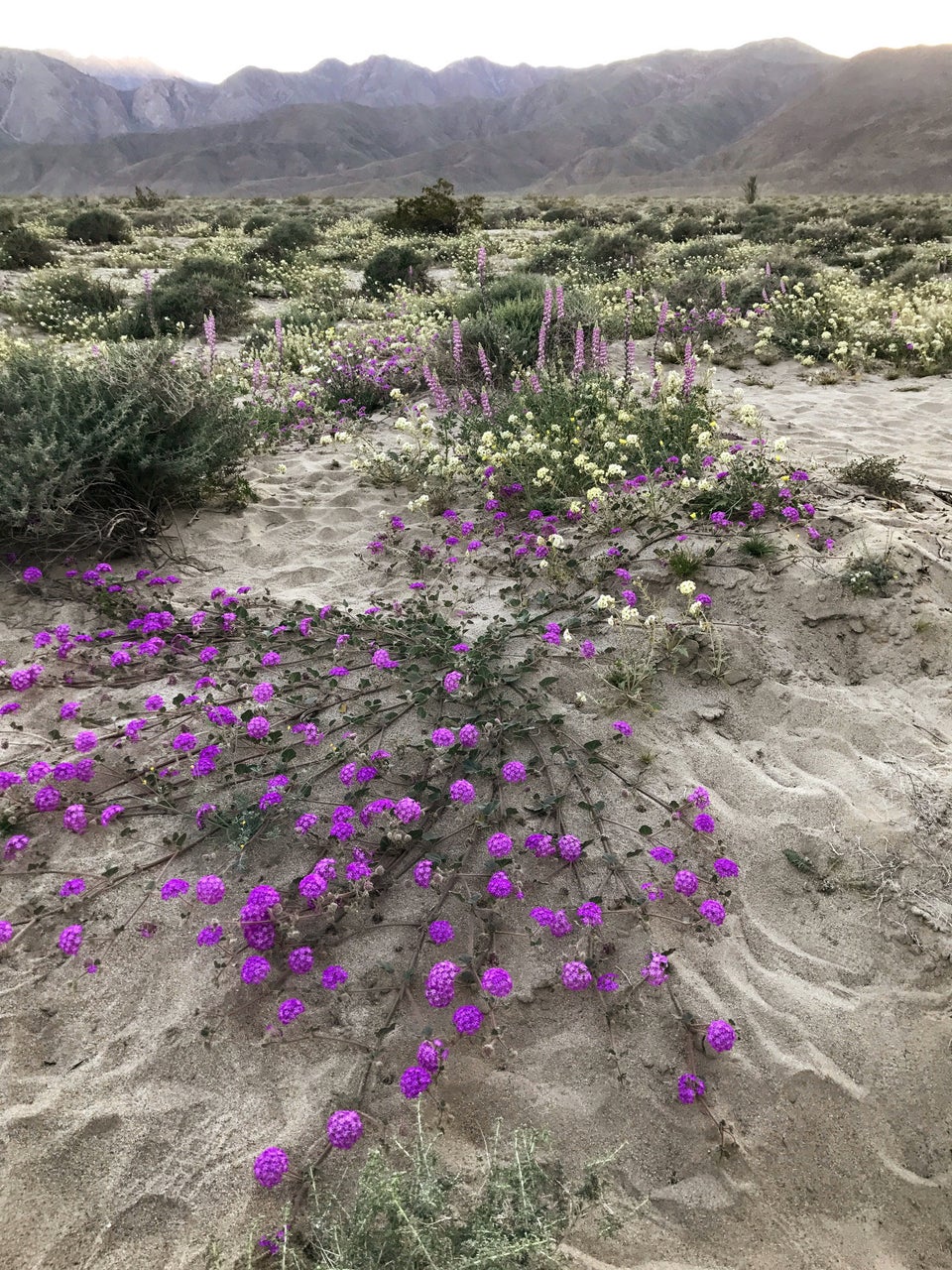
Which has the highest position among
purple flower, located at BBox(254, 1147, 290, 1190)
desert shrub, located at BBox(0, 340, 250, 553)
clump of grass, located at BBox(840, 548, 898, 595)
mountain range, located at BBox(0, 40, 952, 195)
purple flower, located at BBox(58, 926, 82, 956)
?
mountain range, located at BBox(0, 40, 952, 195)

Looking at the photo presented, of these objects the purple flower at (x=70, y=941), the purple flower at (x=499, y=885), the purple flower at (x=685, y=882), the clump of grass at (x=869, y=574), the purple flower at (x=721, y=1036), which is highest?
the clump of grass at (x=869, y=574)

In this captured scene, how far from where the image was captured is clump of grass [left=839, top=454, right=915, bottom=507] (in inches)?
203

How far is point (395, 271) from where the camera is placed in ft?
49.1

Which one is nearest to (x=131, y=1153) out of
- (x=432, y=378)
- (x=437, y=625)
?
(x=437, y=625)

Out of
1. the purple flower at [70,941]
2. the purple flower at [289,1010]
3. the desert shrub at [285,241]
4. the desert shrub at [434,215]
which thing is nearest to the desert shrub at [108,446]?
the purple flower at [70,941]

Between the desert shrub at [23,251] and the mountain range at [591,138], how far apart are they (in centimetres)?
7953

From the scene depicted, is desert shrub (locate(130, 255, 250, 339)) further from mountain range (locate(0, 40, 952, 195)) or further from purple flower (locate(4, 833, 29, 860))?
mountain range (locate(0, 40, 952, 195))

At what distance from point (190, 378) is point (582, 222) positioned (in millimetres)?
22298

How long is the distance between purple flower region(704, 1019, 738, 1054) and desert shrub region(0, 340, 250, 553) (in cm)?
451

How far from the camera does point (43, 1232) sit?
1941mm

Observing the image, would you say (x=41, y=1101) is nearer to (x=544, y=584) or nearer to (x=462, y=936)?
(x=462, y=936)

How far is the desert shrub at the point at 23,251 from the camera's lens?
1639cm

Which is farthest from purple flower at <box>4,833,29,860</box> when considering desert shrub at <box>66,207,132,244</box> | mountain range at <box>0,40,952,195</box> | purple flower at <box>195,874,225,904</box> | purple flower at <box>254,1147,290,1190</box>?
mountain range at <box>0,40,952,195</box>

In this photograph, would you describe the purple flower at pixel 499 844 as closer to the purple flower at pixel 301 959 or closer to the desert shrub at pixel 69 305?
the purple flower at pixel 301 959
